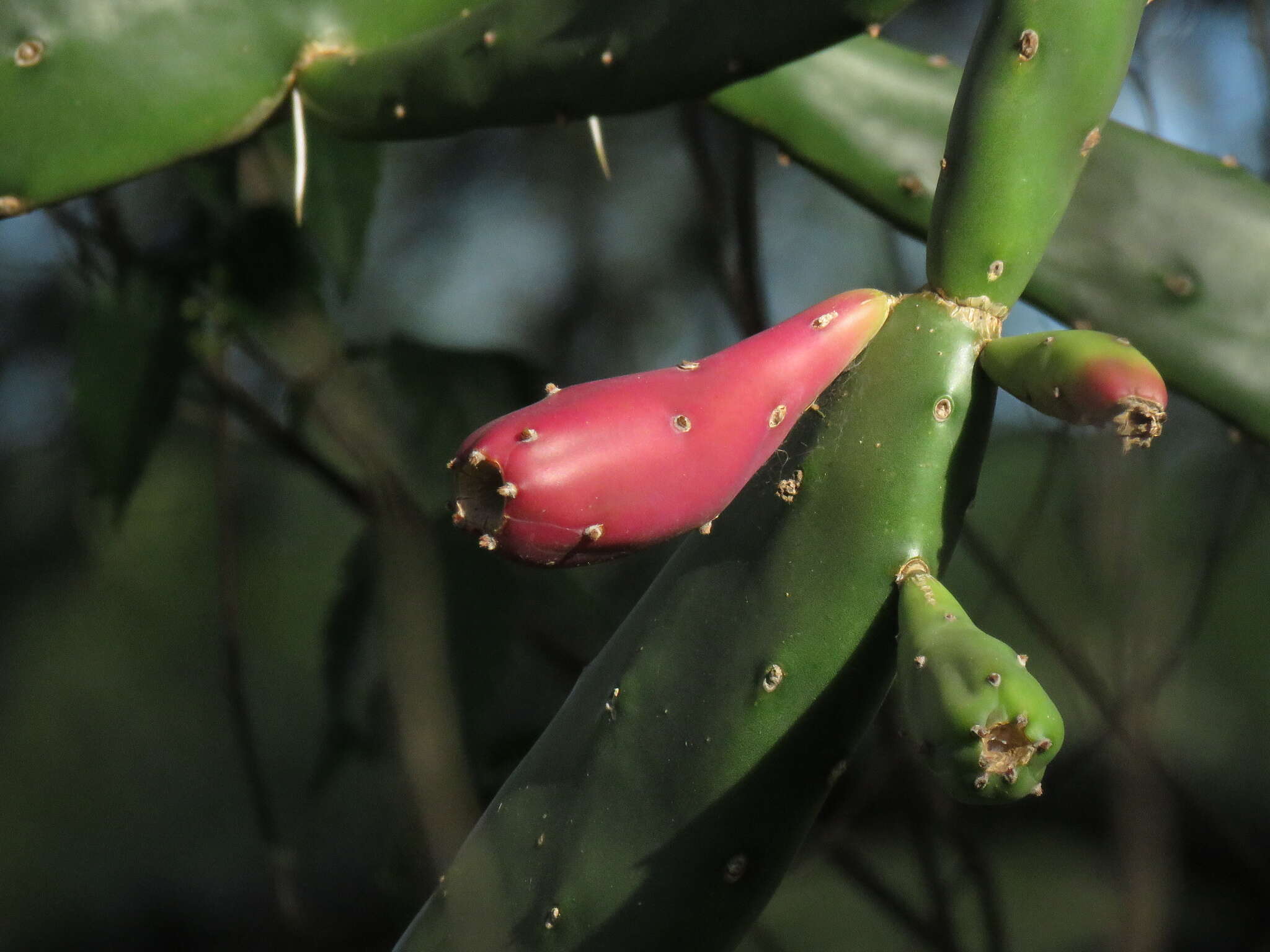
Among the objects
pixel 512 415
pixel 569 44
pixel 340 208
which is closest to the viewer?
pixel 512 415

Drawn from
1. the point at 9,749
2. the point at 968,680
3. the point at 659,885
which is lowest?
the point at 9,749

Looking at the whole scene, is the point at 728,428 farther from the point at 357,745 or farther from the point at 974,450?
the point at 357,745

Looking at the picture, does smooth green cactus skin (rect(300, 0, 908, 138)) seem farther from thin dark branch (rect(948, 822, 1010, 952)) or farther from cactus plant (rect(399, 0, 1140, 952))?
thin dark branch (rect(948, 822, 1010, 952))

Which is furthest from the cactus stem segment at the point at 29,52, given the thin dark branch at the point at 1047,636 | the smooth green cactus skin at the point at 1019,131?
the thin dark branch at the point at 1047,636

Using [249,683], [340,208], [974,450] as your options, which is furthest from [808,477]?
[249,683]

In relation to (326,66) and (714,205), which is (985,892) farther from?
(326,66)

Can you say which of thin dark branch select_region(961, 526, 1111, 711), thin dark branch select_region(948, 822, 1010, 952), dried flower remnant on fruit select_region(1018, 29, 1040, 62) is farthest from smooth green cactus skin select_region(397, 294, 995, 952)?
thin dark branch select_region(948, 822, 1010, 952)

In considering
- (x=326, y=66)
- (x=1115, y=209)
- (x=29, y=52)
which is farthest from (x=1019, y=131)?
(x=29, y=52)
